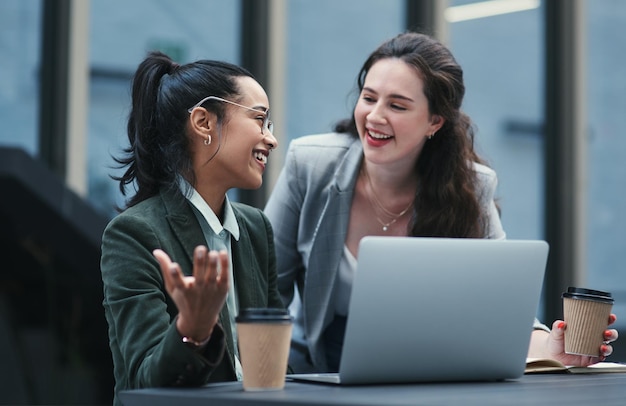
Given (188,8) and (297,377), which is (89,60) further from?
(297,377)

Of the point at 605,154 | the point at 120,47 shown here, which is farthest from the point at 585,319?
the point at 605,154

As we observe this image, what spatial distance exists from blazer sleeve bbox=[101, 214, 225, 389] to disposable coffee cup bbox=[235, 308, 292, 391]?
0.25 feet

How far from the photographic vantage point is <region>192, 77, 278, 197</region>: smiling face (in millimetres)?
1851

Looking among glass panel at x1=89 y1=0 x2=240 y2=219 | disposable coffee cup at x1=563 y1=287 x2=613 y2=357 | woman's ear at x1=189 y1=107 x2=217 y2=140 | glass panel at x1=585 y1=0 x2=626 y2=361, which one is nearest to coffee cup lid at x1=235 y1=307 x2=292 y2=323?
woman's ear at x1=189 y1=107 x2=217 y2=140

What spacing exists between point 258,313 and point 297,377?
0.24 meters

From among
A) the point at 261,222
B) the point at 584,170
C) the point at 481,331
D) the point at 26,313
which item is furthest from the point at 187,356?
the point at 584,170

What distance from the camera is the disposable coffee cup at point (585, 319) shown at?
1907 millimetres

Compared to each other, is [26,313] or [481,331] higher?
[481,331]

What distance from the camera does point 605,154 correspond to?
570 cm

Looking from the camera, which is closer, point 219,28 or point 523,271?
point 523,271

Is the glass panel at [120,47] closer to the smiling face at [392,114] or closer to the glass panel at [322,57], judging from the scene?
the glass panel at [322,57]

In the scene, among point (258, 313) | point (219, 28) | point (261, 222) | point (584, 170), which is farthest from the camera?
point (584, 170)

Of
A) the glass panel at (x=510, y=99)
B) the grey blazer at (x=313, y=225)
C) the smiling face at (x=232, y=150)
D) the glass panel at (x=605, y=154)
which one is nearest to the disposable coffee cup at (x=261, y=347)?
the smiling face at (x=232, y=150)

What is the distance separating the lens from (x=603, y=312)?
75.8 inches
